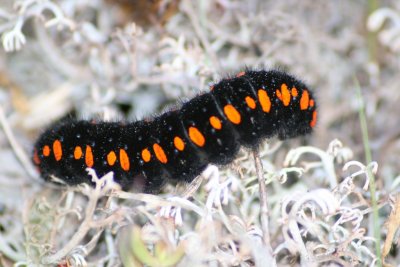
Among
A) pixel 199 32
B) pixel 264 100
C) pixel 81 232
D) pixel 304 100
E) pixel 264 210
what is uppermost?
pixel 199 32

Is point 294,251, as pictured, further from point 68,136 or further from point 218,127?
point 68,136

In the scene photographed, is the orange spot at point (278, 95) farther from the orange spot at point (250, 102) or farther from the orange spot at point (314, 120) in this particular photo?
the orange spot at point (314, 120)

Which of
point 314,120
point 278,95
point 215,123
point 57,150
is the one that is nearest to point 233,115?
point 215,123

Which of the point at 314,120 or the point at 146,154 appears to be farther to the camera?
the point at 314,120

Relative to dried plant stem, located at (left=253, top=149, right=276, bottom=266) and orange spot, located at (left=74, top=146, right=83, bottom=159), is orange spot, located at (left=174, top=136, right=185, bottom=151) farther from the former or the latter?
orange spot, located at (left=74, top=146, right=83, bottom=159)

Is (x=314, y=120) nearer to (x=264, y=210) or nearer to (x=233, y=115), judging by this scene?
(x=233, y=115)

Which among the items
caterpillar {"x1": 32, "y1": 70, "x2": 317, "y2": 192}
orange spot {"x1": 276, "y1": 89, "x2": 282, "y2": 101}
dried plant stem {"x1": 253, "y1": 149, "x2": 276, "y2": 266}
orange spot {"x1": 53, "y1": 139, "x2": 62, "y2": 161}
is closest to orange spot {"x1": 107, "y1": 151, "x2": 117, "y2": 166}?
caterpillar {"x1": 32, "y1": 70, "x2": 317, "y2": 192}
